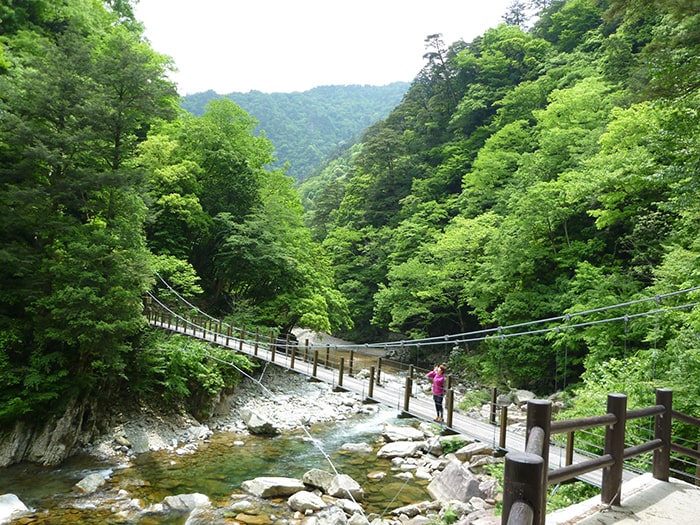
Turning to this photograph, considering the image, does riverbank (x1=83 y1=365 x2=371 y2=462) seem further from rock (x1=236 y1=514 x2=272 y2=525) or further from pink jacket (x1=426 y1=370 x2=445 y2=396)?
pink jacket (x1=426 y1=370 x2=445 y2=396)

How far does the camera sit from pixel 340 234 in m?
23.8

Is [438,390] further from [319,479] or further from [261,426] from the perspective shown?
[261,426]

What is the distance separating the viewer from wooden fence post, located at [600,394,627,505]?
1.98 metres

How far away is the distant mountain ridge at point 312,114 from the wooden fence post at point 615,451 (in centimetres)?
5736

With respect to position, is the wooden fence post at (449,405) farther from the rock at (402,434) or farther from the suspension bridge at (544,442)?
the rock at (402,434)

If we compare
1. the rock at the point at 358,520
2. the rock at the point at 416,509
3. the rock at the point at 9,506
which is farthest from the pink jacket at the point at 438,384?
the rock at the point at 9,506

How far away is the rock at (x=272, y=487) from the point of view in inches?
253

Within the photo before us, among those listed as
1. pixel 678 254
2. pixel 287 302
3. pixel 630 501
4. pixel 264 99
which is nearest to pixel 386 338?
pixel 287 302

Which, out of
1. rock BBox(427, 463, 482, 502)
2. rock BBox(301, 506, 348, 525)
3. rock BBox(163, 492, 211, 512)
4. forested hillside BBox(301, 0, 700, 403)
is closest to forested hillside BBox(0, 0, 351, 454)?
rock BBox(163, 492, 211, 512)

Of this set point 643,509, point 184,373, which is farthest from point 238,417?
point 643,509

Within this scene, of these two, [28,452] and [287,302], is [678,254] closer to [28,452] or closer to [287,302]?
[287,302]

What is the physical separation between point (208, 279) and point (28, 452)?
8.68 metres

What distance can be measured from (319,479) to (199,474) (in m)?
2.14

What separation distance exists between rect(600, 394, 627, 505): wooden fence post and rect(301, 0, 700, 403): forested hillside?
11.2 ft
